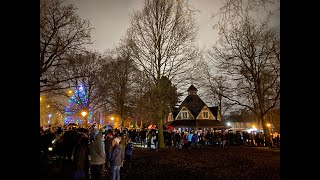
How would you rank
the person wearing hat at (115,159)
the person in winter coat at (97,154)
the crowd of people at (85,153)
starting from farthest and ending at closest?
the person wearing hat at (115,159) < the person in winter coat at (97,154) < the crowd of people at (85,153)

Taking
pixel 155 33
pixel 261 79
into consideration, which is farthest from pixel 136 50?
pixel 261 79

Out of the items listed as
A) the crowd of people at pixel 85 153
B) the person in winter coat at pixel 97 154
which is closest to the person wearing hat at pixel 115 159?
the crowd of people at pixel 85 153

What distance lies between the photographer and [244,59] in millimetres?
29609

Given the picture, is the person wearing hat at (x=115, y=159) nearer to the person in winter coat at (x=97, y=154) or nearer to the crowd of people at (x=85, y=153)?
the crowd of people at (x=85, y=153)

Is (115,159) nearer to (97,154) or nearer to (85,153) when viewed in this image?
(97,154)

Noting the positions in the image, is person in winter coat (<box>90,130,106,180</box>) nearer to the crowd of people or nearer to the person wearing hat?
the crowd of people

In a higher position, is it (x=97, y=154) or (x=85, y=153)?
(x=85, y=153)

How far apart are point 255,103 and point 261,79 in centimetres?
483

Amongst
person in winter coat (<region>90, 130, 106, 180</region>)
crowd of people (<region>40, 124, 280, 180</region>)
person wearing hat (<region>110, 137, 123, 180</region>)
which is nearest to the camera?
crowd of people (<region>40, 124, 280, 180</region>)

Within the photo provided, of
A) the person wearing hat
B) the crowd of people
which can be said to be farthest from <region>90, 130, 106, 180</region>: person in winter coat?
the person wearing hat

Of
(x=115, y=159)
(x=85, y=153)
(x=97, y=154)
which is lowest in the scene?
(x=115, y=159)

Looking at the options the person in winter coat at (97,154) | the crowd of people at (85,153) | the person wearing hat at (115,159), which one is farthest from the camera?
the person wearing hat at (115,159)

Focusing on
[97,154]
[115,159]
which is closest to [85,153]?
[97,154]
